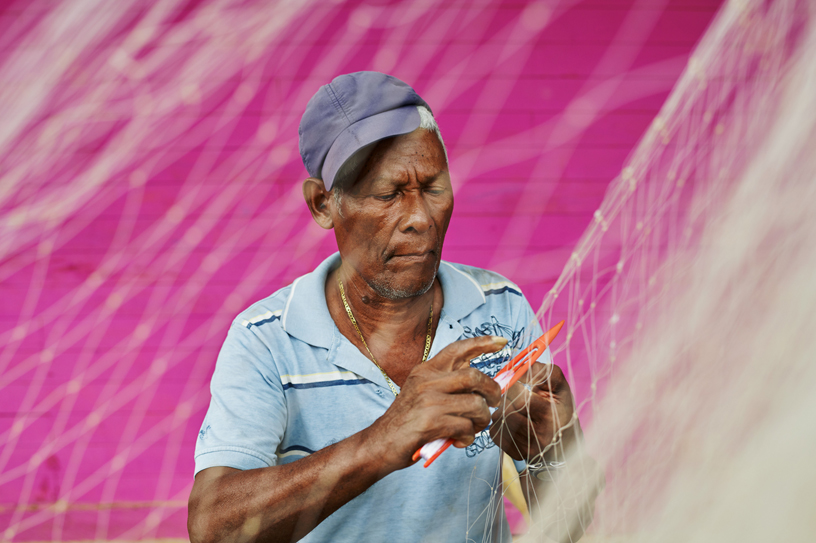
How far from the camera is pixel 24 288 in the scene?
2850mm

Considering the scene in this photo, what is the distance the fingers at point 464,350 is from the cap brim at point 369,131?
0.46 metres

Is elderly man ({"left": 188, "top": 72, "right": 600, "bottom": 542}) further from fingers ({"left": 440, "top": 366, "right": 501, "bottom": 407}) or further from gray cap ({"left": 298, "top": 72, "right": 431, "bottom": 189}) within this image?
fingers ({"left": 440, "top": 366, "right": 501, "bottom": 407})

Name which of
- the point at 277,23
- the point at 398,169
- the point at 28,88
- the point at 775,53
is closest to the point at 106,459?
the point at 28,88

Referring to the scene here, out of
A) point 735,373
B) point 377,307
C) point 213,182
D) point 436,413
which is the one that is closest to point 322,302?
point 377,307

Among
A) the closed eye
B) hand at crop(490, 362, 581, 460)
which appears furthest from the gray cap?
A: hand at crop(490, 362, 581, 460)

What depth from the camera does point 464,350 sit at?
3.39 feet

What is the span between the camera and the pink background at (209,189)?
2.72 metres

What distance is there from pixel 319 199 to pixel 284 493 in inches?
25.9

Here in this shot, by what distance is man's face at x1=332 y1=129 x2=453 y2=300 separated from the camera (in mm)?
1259

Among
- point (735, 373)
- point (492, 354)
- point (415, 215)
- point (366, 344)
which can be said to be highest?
point (415, 215)

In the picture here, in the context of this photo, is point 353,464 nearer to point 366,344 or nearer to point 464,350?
point 464,350

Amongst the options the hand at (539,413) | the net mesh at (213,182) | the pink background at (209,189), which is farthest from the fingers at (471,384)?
the pink background at (209,189)

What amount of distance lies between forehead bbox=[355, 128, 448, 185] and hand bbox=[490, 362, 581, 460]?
0.47 metres

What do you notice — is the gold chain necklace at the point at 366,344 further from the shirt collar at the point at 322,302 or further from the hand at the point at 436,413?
the hand at the point at 436,413
